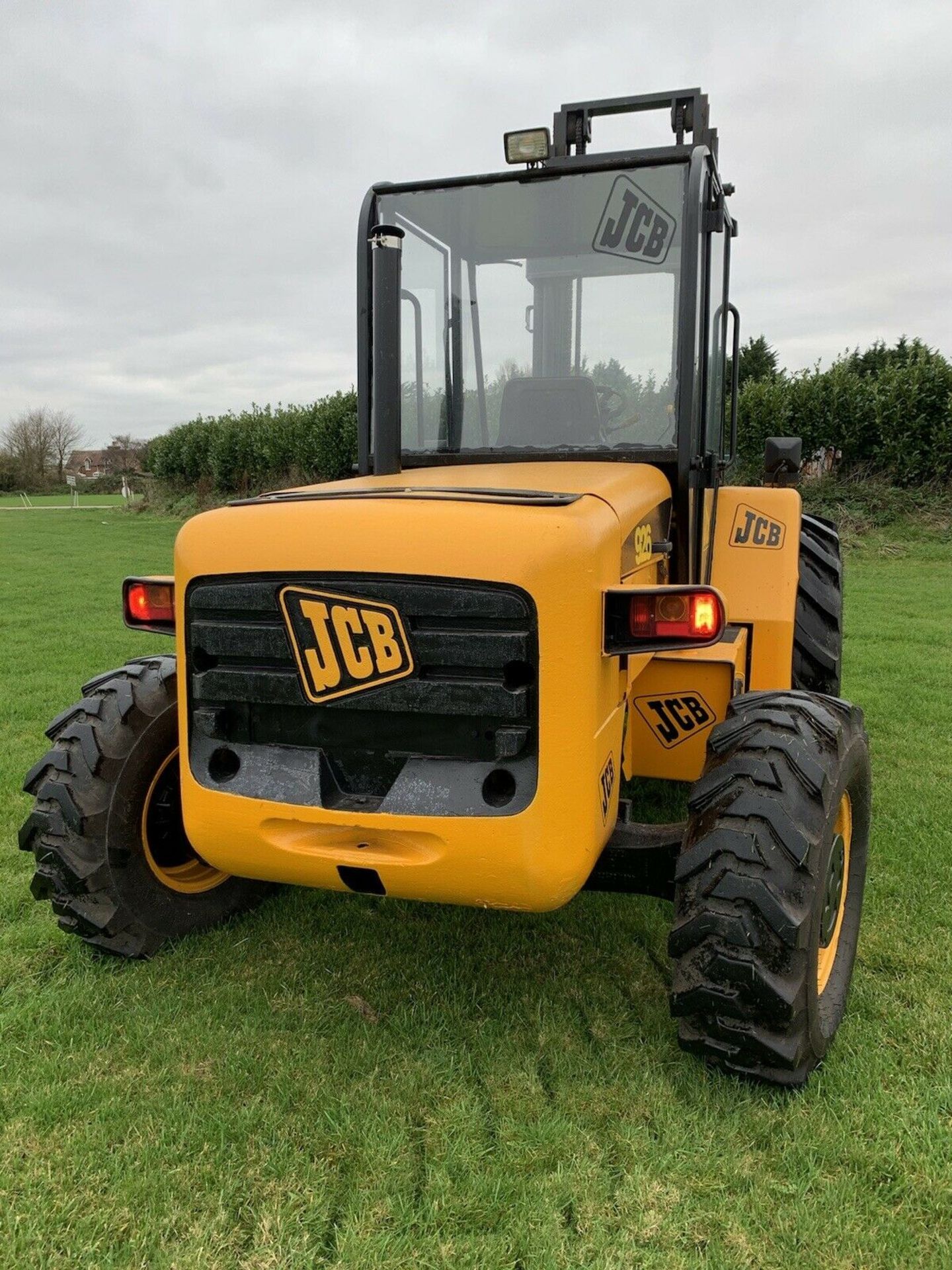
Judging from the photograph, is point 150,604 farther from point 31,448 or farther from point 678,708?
point 31,448

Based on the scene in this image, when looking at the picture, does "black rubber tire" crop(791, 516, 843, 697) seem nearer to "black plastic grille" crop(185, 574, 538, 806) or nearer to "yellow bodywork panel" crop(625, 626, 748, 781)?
"yellow bodywork panel" crop(625, 626, 748, 781)

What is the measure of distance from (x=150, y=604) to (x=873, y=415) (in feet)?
49.3

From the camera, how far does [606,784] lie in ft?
8.57

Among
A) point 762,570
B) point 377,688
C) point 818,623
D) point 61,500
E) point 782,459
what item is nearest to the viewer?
point 377,688

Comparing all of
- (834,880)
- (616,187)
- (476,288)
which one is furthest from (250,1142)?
(616,187)

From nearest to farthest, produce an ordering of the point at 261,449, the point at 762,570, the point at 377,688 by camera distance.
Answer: the point at 377,688
the point at 762,570
the point at 261,449

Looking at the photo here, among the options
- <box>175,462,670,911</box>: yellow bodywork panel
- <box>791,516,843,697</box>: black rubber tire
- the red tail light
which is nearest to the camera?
<box>175,462,670,911</box>: yellow bodywork panel

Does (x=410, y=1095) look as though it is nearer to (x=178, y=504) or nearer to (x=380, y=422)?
(x=380, y=422)

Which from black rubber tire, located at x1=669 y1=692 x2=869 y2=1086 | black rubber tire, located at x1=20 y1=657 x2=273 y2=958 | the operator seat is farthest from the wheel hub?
black rubber tire, located at x1=20 y1=657 x2=273 y2=958

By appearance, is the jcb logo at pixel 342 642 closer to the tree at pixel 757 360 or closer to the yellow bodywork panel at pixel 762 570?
the yellow bodywork panel at pixel 762 570

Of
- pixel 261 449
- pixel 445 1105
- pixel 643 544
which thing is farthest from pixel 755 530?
pixel 261 449

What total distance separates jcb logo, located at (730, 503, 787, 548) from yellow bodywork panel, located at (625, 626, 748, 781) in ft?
2.67

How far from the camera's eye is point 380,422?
298cm

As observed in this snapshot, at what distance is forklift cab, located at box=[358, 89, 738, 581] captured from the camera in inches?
128
